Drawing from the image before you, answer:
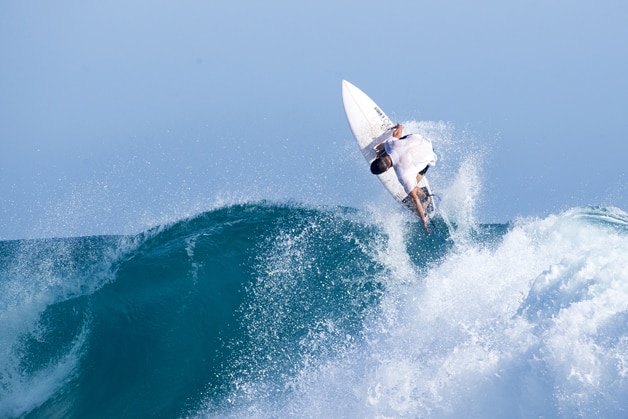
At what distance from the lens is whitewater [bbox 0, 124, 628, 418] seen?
20.0 ft

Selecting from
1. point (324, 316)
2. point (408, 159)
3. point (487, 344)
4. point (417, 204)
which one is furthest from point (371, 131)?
point (487, 344)

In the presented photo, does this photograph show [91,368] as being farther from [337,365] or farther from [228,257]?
[337,365]

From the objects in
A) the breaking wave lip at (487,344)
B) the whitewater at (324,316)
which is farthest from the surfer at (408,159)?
the breaking wave lip at (487,344)

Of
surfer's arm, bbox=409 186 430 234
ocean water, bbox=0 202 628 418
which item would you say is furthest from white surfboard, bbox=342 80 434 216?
ocean water, bbox=0 202 628 418

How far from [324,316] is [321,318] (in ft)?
0.17

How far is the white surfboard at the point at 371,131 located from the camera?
830cm

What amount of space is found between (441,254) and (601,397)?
3024 millimetres

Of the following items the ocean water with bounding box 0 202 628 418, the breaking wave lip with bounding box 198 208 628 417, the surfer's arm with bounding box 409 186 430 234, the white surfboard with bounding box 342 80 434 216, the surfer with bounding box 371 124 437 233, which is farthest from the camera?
the white surfboard with bounding box 342 80 434 216

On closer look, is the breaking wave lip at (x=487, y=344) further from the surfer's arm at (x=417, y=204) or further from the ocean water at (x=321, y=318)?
the surfer's arm at (x=417, y=204)

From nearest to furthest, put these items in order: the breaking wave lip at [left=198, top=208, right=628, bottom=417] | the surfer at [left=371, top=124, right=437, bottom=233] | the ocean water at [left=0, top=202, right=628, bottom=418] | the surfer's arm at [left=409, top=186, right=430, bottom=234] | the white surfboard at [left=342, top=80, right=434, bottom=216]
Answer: the breaking wave lip at [left=198, top=208, right=628, bottom=417] < the ocean water at [left=0, top=202, right=628, bottom=418] < the surfer at [left=371, top=124, right=437, bottom=233] < the surfer's arm at [left=409, top=186, right=430, bottom=234] < the white surfboard at [left=342, top=80, right=434, bottom=216]

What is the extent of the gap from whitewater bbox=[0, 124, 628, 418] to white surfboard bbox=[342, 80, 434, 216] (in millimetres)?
391

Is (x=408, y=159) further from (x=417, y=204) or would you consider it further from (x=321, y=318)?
(x=321, y=318)

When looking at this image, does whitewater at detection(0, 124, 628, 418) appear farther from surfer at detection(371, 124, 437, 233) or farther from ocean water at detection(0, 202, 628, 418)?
surfer at detection(371, 124, 437, 233)

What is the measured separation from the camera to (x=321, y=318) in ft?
24.2
